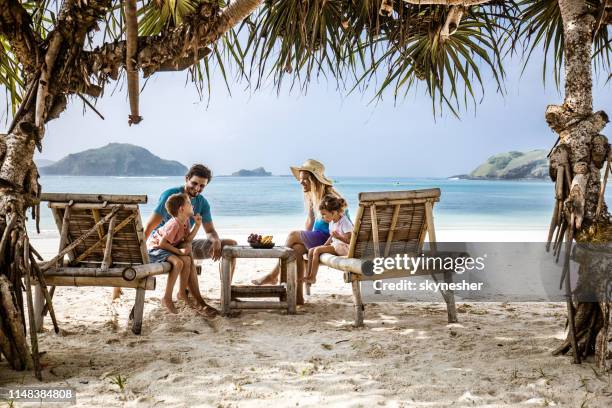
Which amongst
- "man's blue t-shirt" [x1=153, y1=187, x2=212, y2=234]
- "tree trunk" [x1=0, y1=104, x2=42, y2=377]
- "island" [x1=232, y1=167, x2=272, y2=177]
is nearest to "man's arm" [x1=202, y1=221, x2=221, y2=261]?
"man's blue t-shirt" [x1=153, y1=187, x2=212, y2=234]

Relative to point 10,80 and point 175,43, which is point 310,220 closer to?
point 175,43

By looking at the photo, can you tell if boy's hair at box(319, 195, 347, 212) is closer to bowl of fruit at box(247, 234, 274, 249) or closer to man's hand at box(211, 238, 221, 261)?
bowl of fruit at box(247, 234, 274, 249)

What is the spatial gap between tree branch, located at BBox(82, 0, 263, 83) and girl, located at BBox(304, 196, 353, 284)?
133 centimetres

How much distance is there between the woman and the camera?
379 cm

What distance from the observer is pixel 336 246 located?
11.8ft

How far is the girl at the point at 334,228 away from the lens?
362cm

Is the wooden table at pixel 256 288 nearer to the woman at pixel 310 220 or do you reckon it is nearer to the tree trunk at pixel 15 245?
the woman at pixel 310 220

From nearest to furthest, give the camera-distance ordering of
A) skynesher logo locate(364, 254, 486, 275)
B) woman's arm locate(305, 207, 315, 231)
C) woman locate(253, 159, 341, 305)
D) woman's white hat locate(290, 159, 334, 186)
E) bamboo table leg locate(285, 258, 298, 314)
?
skynesher logo locate(364, 254, 486, 275), bamboo table leg locate(285, 258, 298, 314), woman locate(253, 159, 341, 305), woman's white hat locate(290, 159, 334, 186), woman's arm locate(305, 207, 315, 231)

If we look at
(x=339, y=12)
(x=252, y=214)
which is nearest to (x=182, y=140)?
(x=252, y=214)

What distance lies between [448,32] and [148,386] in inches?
126

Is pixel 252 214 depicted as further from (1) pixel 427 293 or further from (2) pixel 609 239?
(2) pixel 609 239

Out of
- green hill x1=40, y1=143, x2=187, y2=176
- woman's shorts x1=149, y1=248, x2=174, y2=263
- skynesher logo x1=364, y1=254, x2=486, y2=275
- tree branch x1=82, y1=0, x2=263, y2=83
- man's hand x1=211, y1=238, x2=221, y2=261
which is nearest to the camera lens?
tree branch x1=82, y1=0, x2=263, y2=83

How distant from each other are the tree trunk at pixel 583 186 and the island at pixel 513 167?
4864 cm

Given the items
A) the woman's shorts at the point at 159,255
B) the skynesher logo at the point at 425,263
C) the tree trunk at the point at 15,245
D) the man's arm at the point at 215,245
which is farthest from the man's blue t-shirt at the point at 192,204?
the skynesher logo at the point at 425,263
